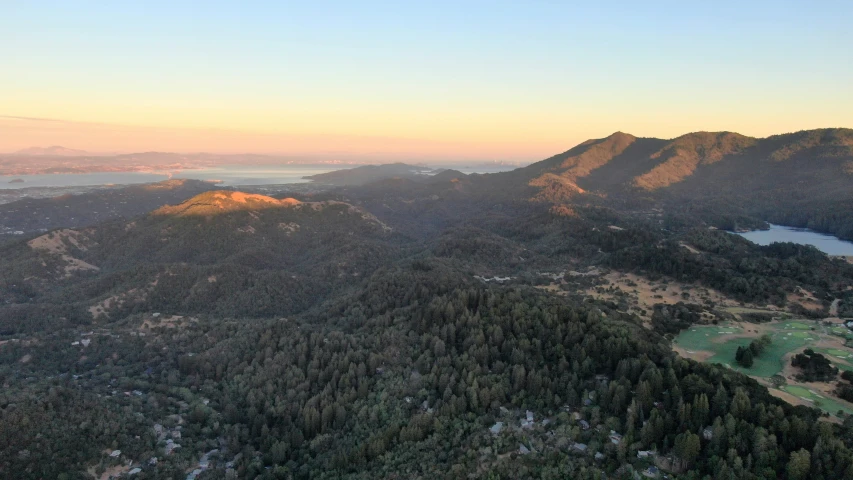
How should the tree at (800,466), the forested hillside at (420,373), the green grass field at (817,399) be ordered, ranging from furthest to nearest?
the green grass field at (817,399) → the forested hillside at (420,373) → the tree at (800,466)

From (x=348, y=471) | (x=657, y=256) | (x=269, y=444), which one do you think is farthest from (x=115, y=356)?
(x=657, y=256)

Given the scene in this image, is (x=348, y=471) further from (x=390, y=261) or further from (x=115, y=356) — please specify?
(x=390, y=261)

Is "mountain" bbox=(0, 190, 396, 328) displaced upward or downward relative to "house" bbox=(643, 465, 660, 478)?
downward

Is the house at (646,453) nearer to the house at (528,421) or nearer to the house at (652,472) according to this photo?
the house at (652,472)

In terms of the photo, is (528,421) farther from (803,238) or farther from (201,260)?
(803,238)

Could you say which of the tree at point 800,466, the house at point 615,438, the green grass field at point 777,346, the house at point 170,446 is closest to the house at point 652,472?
the house at point 615,438

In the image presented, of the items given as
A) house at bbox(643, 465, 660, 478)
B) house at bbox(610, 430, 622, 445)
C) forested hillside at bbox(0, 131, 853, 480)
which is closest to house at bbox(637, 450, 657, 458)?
forested hillside at bbox(0, 131, 853, 480)

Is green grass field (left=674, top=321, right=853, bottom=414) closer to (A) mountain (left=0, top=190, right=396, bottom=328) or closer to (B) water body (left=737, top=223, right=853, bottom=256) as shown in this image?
(A) mountain (left=0, top=190, right=396, bottom=328)

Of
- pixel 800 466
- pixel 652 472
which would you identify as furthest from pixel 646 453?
pixel 800 466
